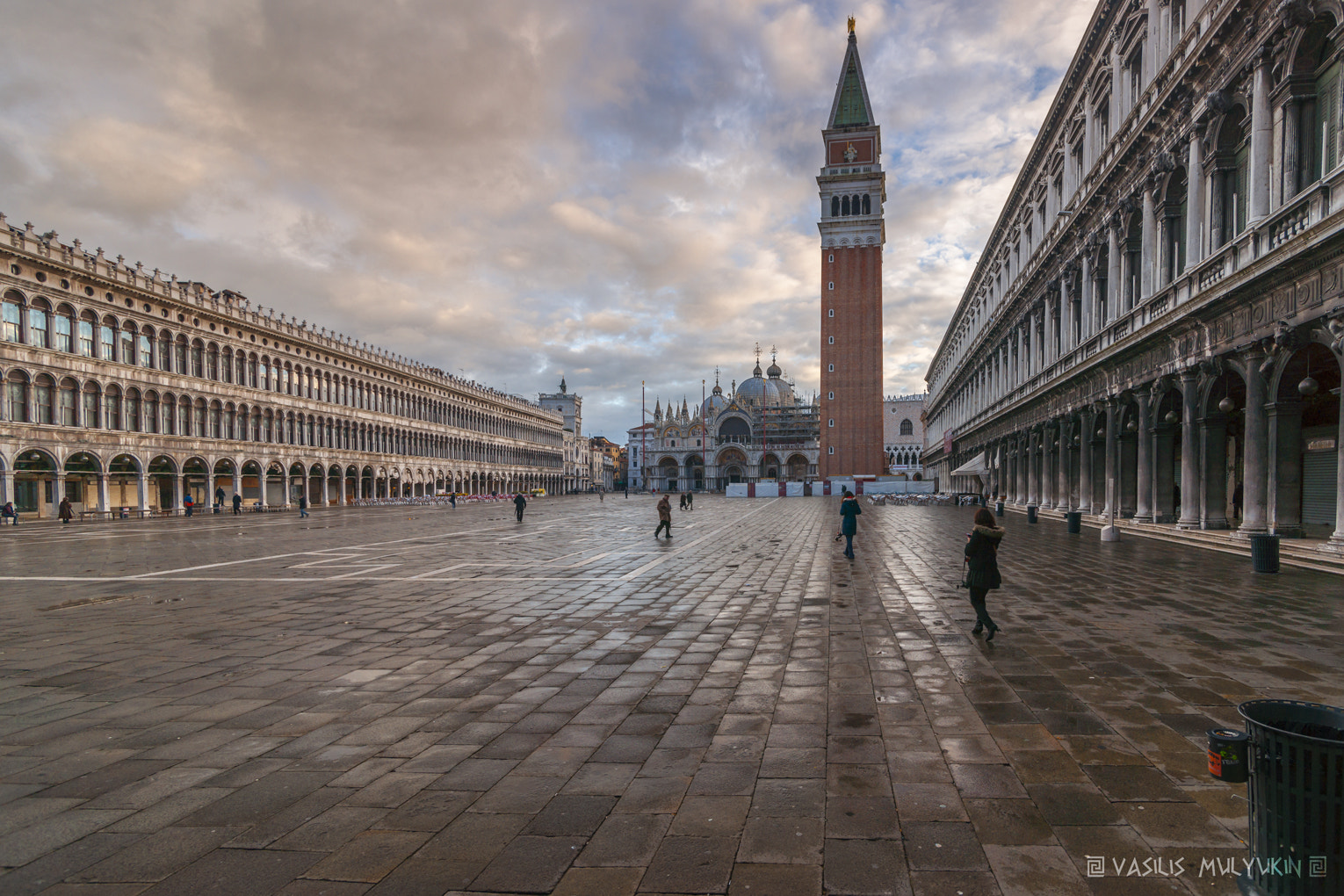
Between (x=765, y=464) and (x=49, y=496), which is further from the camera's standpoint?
(x=765, y=464)

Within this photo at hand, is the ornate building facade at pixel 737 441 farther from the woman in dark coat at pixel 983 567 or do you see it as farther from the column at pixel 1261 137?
the woman in dark coat at pixel 983 567

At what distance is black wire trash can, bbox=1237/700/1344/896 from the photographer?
7.41 ft

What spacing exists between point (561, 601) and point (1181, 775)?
7.15 m

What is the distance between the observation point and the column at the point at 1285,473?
41.4 feet

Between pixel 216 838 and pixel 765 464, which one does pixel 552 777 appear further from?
pixel 765 464

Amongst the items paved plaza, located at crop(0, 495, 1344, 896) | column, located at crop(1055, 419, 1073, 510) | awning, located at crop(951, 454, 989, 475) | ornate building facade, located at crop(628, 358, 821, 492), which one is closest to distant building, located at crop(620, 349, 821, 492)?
ornate building facade, located at crop(628, 358, 821, 492)

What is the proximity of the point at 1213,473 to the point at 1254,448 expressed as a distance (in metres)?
2.38

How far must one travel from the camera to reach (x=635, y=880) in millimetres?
2863

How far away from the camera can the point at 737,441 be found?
351 ft

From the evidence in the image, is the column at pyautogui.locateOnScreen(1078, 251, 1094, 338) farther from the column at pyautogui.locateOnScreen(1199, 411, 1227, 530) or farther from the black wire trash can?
the black wire trash can

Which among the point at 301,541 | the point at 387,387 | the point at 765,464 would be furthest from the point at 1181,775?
the point at 765,464

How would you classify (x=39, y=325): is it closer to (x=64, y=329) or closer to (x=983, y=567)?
(x=64, y=329)

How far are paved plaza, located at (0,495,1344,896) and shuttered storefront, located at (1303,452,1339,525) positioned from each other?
630cm

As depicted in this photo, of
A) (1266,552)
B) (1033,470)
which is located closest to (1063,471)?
(1033,470)
